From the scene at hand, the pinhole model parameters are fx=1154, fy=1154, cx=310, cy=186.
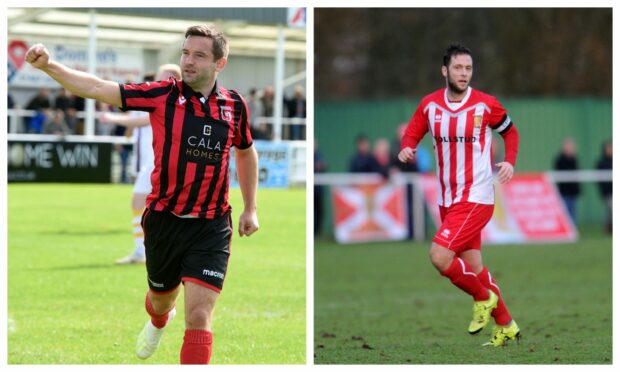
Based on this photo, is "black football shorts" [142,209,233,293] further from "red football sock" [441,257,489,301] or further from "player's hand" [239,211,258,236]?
"red football sock" [441,257,489,301]

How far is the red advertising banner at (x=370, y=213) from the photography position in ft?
70.0

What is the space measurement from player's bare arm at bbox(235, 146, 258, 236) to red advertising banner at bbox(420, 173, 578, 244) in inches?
583

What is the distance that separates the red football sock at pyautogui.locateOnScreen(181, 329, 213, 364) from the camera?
6203mm

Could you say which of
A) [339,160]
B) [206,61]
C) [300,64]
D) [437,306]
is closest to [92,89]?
[206,61]

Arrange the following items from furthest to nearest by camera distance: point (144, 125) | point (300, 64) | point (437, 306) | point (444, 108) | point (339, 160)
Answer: point (339, 160), point (300, 64), point (437, 306), point (144, 125), point (444, 108)

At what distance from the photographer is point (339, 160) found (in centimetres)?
2722

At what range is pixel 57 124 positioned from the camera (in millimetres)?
20516

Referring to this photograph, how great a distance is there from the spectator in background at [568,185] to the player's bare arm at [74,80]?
1778 cm

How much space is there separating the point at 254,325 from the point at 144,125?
2.95 metres

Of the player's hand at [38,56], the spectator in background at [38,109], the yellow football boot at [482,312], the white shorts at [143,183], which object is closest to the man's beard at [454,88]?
the yellow football boot at [482,312]

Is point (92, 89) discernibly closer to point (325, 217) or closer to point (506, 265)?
point (506, 265)

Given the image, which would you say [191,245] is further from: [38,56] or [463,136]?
[463,136]

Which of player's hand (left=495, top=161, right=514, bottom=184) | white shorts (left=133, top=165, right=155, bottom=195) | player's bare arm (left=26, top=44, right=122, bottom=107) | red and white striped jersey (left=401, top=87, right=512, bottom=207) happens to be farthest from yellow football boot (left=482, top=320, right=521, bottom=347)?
white shorts (left=133, top=165, right=155, bottom=195)

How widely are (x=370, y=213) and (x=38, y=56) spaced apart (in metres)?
16.0
